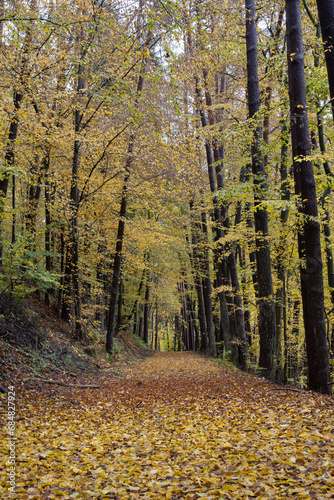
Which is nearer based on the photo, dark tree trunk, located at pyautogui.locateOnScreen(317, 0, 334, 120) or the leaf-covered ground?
the leaf-covered ground

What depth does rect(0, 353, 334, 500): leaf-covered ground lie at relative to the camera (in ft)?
10.5

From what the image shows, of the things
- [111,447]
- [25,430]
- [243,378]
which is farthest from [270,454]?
[243,378]

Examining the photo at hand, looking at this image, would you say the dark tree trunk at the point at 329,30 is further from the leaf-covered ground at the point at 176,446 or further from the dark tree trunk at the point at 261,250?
the leaf-covered ground at the point at 176,446

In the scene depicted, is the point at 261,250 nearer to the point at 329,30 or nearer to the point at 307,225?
the point at 307,225

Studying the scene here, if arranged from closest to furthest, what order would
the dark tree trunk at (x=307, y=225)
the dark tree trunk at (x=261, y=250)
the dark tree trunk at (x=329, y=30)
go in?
1. the dark tree trunk at (x=329, y=30)
2. the dark tree trunk at (x=307, y=225)
3. the dark tree trunk at (x=261, y=250)

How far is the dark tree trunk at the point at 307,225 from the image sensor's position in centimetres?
657

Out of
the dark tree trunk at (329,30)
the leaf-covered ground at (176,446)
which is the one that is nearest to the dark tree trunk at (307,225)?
the leaf-covered ground at (176,446)

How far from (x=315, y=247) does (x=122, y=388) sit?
6.21 m

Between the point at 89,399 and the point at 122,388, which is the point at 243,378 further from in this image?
the point at 89,399

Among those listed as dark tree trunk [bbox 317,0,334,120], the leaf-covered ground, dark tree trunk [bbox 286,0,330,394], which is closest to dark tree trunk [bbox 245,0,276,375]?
the leaf-covered ground

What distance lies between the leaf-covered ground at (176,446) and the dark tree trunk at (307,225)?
735mm

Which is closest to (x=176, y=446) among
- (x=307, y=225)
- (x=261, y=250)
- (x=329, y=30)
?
(x=307, y=225)

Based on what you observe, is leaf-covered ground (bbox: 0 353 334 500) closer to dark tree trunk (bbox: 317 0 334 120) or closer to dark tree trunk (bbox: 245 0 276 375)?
dark tree trunk (bbox: 245 0 276 375)

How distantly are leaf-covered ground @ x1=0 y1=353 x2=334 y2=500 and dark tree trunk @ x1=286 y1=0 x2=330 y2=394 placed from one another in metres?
0.74
